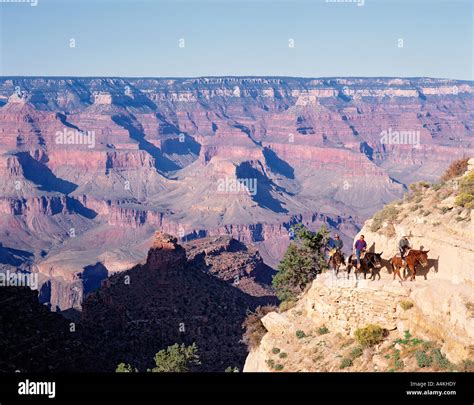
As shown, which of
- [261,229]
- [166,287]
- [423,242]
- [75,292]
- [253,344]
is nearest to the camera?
[423,242]

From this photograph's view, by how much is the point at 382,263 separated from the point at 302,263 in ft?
33.9

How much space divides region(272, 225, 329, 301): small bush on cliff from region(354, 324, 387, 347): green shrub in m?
13.1

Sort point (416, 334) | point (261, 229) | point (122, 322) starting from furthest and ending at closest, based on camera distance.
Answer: point (261, 229) < point (122, 322) < point (416, 334)

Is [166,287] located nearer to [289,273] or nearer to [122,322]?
[122,322]

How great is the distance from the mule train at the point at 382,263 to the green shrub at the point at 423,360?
12.4 feet

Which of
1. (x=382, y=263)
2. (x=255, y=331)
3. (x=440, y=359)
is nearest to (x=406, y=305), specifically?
(x=440, y=359)

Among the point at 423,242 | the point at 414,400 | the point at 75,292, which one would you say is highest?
the point at 423,242

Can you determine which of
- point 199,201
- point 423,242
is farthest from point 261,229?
point 423,242

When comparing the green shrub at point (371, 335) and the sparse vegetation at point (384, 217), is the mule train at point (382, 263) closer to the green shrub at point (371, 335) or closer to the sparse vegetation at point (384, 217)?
the green shrub at point (371, 335)

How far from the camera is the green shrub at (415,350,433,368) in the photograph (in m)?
21.9

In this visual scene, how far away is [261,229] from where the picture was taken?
170375 millimetres

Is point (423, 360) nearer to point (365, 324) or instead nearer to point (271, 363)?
point (365, 324)

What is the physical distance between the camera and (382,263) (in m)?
28.0

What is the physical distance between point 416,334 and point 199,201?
176 m
